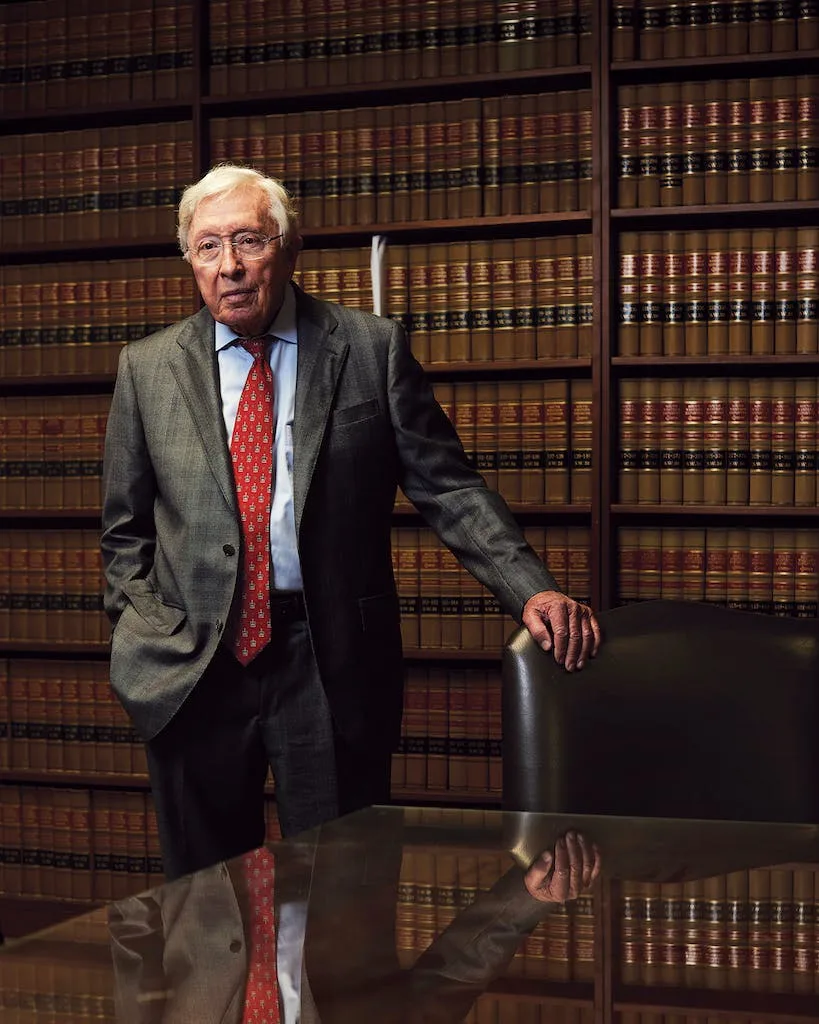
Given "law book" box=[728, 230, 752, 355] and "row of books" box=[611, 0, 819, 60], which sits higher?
"row of books" box=[611, 0, 819, 60]

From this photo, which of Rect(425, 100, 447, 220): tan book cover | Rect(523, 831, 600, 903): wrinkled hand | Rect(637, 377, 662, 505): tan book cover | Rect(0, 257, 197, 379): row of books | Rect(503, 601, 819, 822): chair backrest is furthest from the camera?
Rect(0, 257, 197, 379): row of books

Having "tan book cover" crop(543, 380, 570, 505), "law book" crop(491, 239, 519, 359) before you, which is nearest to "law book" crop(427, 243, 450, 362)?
"law book" crop(491, 239, 519, 359)

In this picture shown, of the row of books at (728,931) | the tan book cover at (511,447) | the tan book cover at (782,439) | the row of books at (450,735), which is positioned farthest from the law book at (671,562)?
the row of books at (728,931)

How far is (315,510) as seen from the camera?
210 cm

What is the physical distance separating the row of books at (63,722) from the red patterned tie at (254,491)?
154 cm

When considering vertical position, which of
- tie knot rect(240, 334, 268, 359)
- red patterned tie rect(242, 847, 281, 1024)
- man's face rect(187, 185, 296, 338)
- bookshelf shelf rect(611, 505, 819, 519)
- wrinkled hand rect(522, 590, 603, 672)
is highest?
man's face rect(187, 185, 296, 338)

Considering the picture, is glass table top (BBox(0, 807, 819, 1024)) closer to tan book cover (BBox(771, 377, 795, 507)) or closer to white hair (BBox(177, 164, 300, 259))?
white hair (BBox(177, 164, 300, 259))

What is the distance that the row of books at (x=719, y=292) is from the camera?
10.2 feet

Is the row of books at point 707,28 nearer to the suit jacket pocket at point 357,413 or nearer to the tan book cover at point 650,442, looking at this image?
the tan book cover at point 650,442

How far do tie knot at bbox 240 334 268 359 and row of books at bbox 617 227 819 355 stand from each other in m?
1.25

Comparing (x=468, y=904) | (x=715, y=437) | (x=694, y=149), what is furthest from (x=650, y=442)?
(x=468, y=904)

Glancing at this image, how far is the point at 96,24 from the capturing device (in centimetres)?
349

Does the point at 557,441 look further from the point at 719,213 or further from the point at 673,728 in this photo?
the point at 673,728

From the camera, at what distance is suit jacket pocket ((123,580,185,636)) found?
209 centimetres
